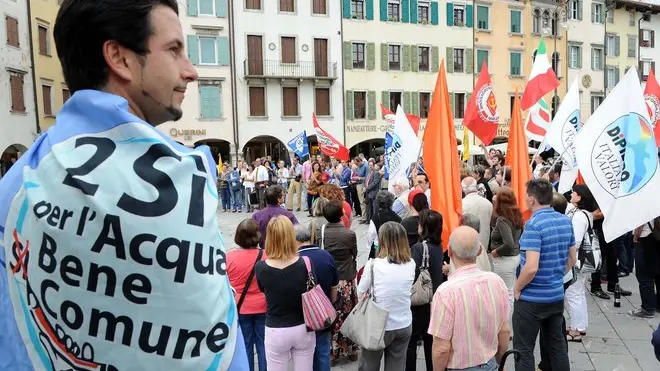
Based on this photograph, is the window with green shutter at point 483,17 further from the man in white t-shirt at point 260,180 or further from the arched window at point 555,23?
the man in white t-shirt at point 260,180

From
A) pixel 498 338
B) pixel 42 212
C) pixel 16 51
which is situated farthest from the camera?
pixel 16 51

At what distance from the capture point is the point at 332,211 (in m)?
5.22

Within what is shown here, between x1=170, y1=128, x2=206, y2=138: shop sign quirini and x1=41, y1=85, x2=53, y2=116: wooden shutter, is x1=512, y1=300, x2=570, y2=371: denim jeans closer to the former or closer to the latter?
x1=170, y1=128, x2=206, y2=138: shop sign quirini

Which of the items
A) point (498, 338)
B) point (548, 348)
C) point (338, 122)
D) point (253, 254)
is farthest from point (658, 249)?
point (338, 122)

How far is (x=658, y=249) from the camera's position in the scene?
6668mm

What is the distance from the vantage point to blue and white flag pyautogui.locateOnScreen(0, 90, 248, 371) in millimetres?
790

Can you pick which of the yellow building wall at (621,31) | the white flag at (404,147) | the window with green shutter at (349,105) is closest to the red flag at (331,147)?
the white flag at (404,147)

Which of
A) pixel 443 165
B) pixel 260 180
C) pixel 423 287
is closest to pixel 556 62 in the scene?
pixel 260 180

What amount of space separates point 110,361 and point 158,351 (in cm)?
9

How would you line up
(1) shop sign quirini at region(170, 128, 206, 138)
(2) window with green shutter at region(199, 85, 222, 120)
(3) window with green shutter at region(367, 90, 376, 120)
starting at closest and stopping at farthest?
(1) shop sign quirini at region(170, 128, 206, 138) < (2) window with green shutter at region(199, 85, 222, 120) < (3) window with green shutter at region(367, 90, 376, 120)

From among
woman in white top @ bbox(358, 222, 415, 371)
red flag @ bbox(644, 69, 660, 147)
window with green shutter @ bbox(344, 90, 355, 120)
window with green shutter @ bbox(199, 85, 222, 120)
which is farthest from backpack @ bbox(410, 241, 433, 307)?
window with green shutter @ bbox(344, 90, 355, 120)

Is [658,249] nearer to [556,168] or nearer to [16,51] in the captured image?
[556,168]

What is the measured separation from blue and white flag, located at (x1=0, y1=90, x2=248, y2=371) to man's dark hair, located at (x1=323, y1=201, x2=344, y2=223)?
437 cm

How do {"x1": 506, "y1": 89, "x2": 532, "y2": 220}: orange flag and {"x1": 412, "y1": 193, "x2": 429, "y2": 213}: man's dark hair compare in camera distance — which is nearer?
{"x1": 412, "y1": 193, "x2": 429, "y2": 213}: man's dark hair
